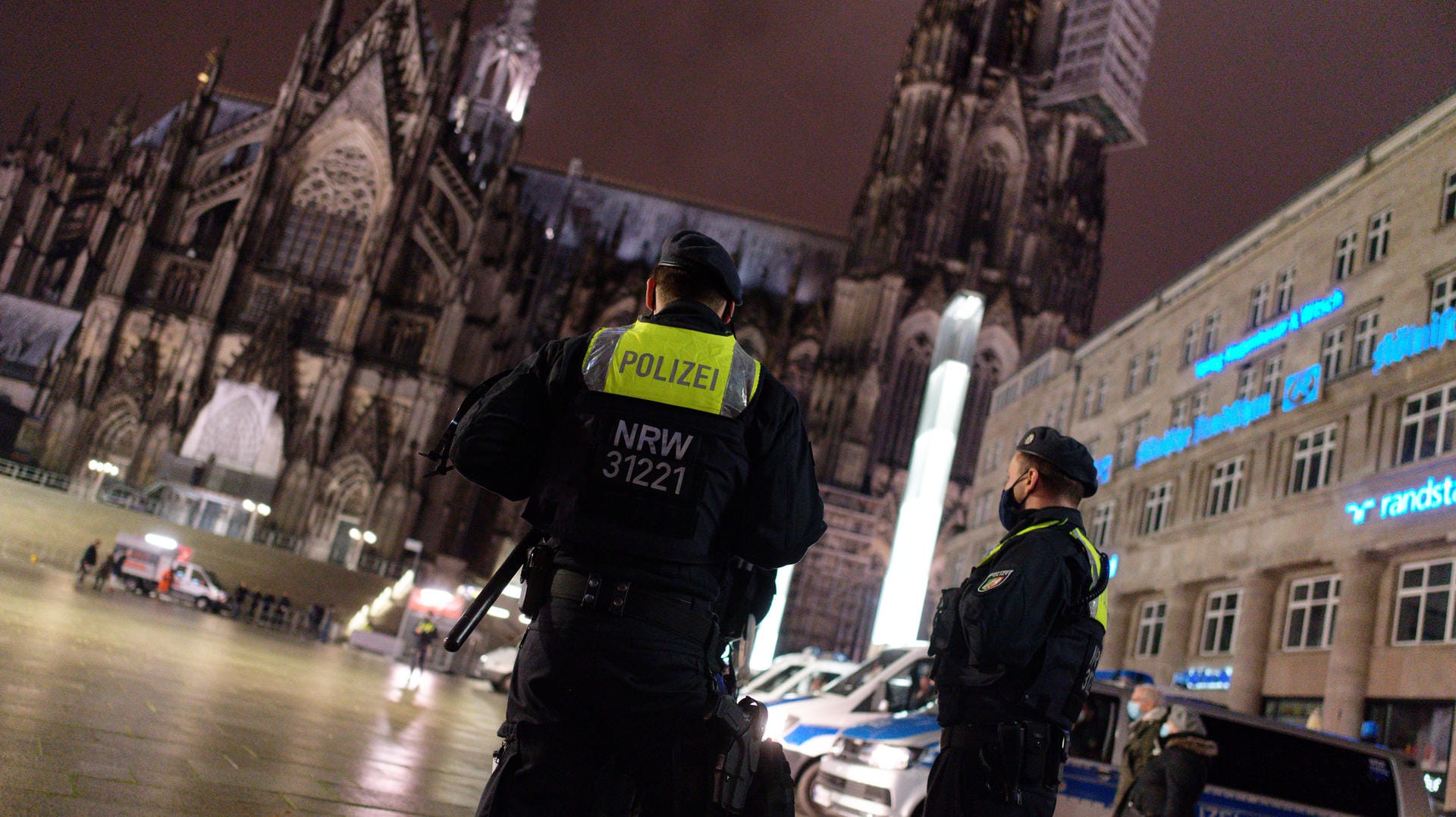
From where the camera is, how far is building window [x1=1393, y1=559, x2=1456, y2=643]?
16594mm

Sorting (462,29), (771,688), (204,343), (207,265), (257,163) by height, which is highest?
(462,29)

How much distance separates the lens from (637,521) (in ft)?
9.73

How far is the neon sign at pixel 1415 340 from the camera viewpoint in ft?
57.6

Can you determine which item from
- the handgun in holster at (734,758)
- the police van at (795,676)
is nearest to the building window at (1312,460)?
the police van at (795,676)

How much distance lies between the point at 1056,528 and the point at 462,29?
5242cm

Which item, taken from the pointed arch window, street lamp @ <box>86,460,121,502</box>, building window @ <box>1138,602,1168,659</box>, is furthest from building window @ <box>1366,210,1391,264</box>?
street lamp @ <box>86,460,121,502</box>

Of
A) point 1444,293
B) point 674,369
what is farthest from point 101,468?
point 674,369

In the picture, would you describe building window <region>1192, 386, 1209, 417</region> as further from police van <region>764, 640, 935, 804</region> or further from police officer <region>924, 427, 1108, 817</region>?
police officer <region>924, 427, 1108, 817</region>

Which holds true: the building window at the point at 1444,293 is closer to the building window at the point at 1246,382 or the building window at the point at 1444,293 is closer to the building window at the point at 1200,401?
the building window at the point at 1246,382

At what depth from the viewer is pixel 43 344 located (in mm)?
49219

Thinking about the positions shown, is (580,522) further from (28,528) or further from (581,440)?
(28,528)

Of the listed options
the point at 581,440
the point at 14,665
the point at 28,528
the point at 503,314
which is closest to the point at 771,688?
the point at 14,665

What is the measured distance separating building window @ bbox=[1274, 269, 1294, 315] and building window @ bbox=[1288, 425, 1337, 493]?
3.23 meters

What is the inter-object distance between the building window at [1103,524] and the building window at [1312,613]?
282 inches
